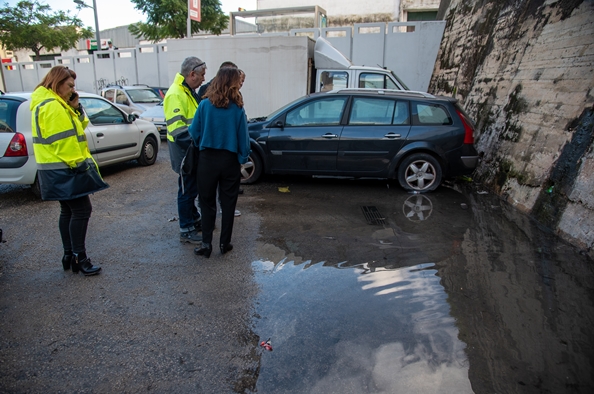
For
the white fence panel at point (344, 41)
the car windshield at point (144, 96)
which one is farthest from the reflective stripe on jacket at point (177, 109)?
the white fence panel at point (344, 41)

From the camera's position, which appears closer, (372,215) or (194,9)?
(372,215)

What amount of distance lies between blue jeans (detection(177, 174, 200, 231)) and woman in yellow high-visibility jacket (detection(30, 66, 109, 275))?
1002 millimetres

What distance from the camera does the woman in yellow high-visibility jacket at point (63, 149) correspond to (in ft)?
11.6

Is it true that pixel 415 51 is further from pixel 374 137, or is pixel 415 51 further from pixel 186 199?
pixel 186 199

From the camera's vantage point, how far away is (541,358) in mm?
2826

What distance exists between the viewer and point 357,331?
311 centimetres

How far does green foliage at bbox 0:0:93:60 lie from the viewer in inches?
1087

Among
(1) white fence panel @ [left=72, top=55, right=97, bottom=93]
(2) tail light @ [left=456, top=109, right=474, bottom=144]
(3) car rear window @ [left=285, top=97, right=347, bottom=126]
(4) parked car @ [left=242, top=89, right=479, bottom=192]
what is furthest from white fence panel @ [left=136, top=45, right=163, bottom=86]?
(2) tail light @ [left=456, top=109, right=474, bottom=144]

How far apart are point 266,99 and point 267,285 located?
8685mm

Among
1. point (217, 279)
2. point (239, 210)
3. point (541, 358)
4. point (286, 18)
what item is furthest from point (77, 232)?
point (286, 18)

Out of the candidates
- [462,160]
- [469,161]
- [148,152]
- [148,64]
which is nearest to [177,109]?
[462,160]

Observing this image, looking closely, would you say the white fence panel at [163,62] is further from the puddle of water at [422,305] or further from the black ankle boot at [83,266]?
the black ankle boot at [83,266]

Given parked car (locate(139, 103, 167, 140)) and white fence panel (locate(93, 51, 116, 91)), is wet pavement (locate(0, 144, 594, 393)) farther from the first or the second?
white fence panel (locate(93, 51, 116, 91))

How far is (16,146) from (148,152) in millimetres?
3238
